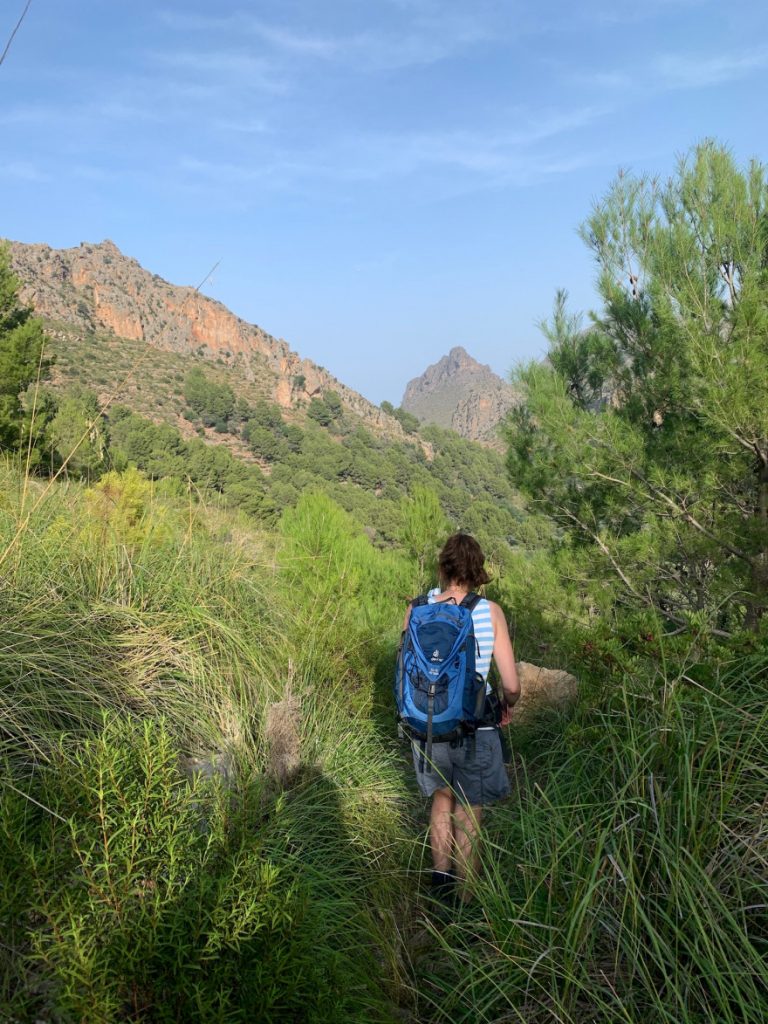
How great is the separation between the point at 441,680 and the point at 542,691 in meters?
2.16

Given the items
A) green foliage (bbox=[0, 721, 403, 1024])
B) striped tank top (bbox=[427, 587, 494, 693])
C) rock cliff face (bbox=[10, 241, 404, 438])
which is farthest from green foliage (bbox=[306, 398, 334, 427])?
green foliage (bbox=[0, 721, 403, 1024])

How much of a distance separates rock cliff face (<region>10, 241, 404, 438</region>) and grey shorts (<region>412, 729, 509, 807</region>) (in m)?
58.7

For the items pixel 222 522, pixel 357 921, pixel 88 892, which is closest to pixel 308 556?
pixel 222 522

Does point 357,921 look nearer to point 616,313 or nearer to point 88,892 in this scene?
point 88,892

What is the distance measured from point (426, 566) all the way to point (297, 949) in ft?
18.2

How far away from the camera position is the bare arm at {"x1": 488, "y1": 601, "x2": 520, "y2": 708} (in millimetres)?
2842

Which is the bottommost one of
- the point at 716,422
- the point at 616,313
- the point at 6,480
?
the point at 6,480

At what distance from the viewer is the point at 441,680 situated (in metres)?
2.64

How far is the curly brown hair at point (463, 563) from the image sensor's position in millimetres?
3002

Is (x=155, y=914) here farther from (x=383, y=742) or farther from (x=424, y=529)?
(x=424, y=529)

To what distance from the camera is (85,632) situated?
8.99 feet

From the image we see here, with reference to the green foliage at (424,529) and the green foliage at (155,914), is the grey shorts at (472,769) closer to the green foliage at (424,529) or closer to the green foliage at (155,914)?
the green foliage at (155,914)

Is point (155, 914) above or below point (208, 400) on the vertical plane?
below

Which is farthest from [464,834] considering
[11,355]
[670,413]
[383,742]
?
[11,355]
